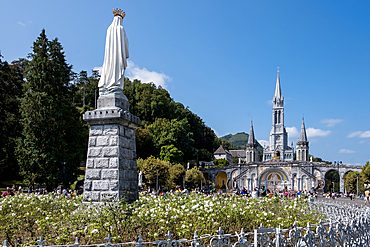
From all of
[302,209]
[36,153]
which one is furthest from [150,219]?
[36,153]

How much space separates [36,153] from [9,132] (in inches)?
252

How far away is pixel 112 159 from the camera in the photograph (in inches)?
321

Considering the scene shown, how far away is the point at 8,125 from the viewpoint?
1092 inches

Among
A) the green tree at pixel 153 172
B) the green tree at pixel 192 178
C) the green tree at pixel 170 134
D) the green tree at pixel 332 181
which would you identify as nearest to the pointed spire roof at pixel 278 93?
the green tree at pixel 332 181

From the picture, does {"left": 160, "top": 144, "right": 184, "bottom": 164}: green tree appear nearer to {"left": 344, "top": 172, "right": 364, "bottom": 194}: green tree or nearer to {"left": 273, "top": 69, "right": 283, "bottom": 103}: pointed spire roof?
{"left": 344, "top": 172, "right": 364, "bottom": 194}: green tree

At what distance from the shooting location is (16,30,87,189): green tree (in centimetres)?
2389

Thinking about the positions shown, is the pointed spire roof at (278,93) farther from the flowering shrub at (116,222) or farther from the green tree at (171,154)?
the flowering shrub at (116,222)

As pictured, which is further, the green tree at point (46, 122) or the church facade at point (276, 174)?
the church facade at point (276, 174)

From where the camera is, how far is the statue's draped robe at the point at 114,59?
8.98 meters

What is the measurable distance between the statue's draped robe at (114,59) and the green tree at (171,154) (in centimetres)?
4282

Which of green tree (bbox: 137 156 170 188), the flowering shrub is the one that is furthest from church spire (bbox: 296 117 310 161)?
the flowering shrub

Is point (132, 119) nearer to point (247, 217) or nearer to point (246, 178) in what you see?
point (247, 217)

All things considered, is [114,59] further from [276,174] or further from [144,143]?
[276,174]

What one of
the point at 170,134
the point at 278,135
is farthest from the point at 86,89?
the point at 278,135
